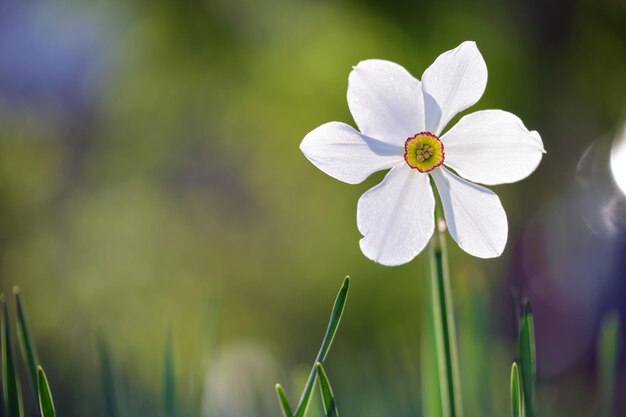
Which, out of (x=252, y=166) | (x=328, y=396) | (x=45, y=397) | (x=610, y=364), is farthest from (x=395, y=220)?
(x=252, y=166)

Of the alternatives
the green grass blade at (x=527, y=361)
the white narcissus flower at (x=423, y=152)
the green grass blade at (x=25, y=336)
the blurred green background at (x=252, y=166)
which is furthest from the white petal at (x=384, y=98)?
the blurred green background at (x=252, y=166)

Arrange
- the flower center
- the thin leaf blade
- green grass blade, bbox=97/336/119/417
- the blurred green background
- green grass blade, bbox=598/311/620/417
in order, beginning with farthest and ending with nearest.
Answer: the blurred green background < green grass blade, bbox=598/311/620/417 < green grass blade, bbox=97/336/119/417 < the flower center < the thin leaf blade

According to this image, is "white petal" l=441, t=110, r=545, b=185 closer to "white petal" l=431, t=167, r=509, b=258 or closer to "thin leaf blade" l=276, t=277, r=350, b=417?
"white petal" l=431, t=167, r=509, b=258

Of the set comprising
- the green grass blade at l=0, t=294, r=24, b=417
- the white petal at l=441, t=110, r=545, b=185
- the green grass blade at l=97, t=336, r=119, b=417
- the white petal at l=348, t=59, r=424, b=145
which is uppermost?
the white petal at l=348, t=59, r=424, b=145

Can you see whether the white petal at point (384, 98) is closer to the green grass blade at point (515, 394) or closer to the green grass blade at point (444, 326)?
the green grass blade at point (444, 326)

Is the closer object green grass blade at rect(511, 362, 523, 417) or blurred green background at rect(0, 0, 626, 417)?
green grass blade at rect(511, 362, 523, 417)

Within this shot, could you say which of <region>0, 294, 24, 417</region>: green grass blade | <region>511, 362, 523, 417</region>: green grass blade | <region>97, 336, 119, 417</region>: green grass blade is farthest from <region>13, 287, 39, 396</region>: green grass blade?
<region>511, 362, 523, 417</region>: green grass blade
